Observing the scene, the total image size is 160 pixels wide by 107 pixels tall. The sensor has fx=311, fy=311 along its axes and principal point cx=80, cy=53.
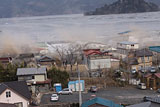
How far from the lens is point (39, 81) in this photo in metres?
5.35

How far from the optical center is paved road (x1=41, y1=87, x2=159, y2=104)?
4527mm

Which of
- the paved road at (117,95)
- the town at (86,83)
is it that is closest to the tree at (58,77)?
the town at (86,83)

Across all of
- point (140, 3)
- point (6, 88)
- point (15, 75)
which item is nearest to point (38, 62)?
point (15, 75)

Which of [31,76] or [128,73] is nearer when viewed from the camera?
[31,76]

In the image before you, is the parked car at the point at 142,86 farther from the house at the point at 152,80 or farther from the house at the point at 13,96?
the house at the point at 13,96

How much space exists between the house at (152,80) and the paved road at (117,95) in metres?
0.26

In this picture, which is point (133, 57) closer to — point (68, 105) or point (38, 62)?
point (38, 62)

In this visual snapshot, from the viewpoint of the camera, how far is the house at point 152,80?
5.37 m

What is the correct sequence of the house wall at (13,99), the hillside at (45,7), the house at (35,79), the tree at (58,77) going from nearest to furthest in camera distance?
the house wall at (13,99) < the house at (35,79) < the tree at (58,77) < the hillside at (45,7)

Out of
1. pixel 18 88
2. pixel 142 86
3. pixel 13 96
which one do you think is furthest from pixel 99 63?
pixel 13 96

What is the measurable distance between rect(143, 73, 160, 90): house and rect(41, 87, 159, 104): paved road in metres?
Answer: 0.26

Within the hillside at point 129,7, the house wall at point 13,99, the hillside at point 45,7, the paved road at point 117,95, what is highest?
the hillside at point 45,7

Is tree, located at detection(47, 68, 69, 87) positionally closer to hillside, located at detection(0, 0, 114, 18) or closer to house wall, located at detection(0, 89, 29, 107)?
house wall, located at detection(0, 89, 29, 107)

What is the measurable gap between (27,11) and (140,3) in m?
27.1
